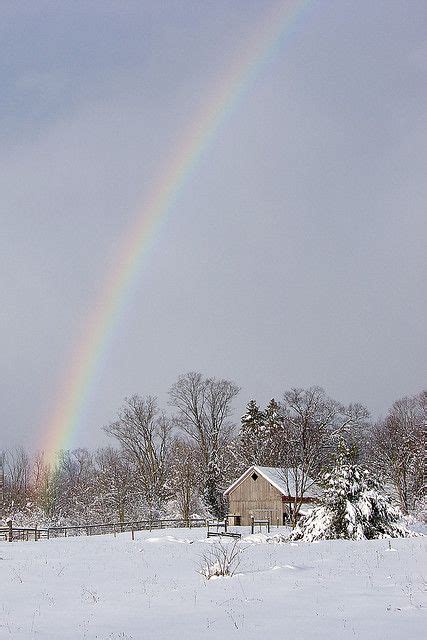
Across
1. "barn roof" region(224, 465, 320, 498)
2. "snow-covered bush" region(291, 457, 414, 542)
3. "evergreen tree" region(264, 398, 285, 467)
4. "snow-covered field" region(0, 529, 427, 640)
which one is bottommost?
"snow-covered field" region(0, 529, 427, 640)

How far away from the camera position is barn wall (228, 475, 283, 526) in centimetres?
6066

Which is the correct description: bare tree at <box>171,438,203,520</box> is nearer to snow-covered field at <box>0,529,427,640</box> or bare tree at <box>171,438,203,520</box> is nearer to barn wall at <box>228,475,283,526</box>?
barn wall at <box>228,475,283,526</box>

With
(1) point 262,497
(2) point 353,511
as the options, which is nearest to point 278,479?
(1) point 262,497

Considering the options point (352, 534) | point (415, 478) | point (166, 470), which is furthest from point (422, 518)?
point (166, 470)

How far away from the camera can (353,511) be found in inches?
1214

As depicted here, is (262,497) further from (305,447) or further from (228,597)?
(228,597)

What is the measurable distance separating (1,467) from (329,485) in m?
85.2

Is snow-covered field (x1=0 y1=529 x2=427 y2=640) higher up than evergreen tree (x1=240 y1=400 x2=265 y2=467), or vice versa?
evergreen tree (x1=240 y1=400 x2=265 y2=467)

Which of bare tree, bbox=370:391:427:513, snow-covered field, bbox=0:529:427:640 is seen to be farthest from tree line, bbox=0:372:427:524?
snow-covered field, bbox=0:529:427:640

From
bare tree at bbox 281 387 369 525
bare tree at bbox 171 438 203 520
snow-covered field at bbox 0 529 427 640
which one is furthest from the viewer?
bare tree at bbox 171 438 203 520

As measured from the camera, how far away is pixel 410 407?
8912 cm

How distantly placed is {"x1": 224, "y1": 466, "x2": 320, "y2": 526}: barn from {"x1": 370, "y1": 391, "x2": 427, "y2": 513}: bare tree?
11.1 metres

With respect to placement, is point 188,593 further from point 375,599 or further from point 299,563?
point 299,563

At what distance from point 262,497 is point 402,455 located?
16.2 m
